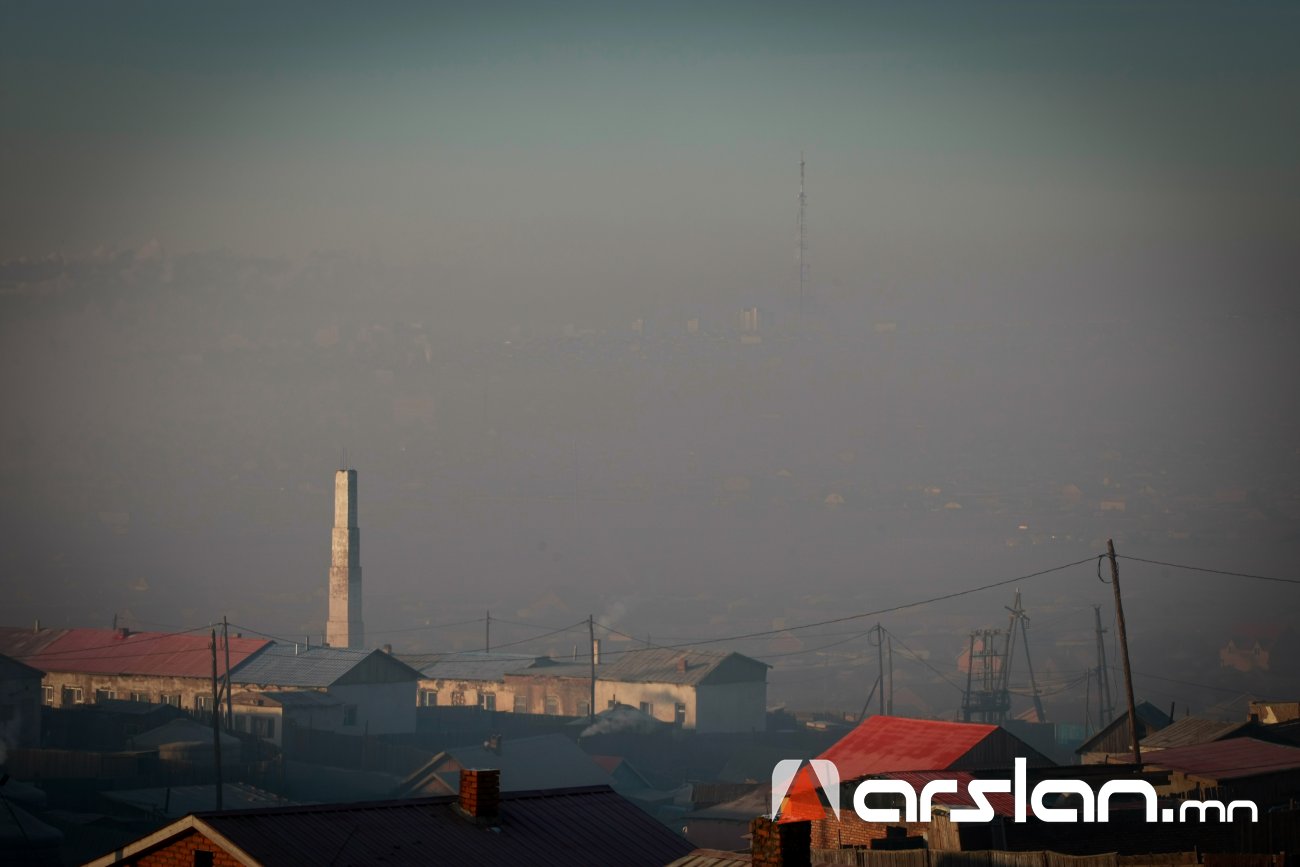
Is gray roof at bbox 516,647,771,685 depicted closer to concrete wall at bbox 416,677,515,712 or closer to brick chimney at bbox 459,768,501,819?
concrete wall at bbox 416,677,515,712

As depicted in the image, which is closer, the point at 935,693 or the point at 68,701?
the point at 68,701

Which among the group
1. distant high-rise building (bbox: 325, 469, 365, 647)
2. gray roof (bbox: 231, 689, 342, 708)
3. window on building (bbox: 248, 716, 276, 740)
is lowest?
window on building (bbox: 248, 716, 276, 740)

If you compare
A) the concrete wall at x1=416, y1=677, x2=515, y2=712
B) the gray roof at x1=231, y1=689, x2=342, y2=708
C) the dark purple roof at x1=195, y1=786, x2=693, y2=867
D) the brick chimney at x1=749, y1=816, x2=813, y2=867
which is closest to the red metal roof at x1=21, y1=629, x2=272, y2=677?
the gray roof at x1=231, y1=689, x2=342, y2=708

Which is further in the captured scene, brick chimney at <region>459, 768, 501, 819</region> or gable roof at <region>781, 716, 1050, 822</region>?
gable roof at <region>781, 716, 1050, 822</region>

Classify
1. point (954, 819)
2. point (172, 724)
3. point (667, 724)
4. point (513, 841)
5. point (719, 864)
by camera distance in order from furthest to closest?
point (667, 724), point (172, 724), point (954, 819), point (513, 841), point (719, 864)

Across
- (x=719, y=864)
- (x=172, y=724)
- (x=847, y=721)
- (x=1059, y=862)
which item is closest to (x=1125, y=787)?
(x=1059, y=862)

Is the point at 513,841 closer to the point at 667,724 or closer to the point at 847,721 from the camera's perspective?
the point at 667,724

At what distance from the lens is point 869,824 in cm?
3331

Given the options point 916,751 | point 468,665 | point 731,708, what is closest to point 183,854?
point 916,751

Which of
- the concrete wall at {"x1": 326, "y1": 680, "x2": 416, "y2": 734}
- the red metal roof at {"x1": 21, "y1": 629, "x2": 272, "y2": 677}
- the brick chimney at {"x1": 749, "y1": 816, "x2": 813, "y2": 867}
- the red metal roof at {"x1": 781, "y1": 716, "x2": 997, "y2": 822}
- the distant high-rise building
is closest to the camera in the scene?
the brick chimney at {"x1": 749, "y1": 816, "x2": 813, "y2": 867}

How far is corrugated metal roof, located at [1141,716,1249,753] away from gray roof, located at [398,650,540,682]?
4882 cm

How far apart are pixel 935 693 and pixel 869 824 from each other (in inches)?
3969

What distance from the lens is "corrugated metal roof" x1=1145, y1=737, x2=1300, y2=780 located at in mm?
35688

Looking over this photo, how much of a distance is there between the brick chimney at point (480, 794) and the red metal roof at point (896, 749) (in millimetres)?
15224
